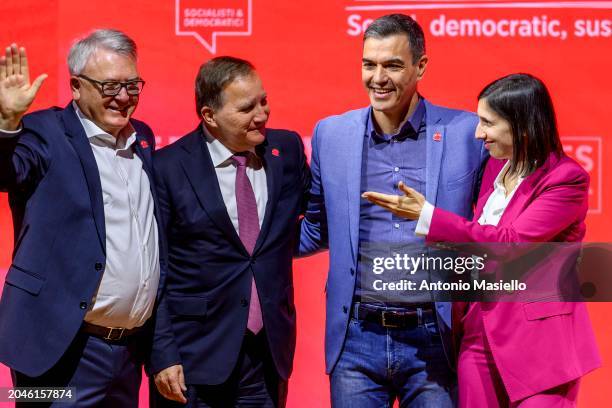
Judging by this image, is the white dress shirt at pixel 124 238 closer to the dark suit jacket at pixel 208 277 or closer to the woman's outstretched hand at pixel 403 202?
the dark suit jacket at pixel 208 277

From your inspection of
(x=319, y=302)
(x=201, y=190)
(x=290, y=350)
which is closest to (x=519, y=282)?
(x=290, y=350)

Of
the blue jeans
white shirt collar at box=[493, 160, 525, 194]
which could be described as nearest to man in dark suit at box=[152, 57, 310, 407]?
the blue jeans

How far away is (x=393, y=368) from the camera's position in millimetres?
3129

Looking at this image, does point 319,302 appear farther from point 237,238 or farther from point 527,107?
point 527,107

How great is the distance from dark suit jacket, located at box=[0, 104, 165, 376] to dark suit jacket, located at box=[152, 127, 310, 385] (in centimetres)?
28

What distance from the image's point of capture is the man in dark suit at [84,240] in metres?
2.96

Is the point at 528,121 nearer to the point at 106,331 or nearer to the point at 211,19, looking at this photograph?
the point at 106,331

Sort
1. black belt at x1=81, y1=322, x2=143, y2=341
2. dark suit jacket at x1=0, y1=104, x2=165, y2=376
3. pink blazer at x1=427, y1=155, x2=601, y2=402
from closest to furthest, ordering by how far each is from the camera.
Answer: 1. pink blazer at x1=427, y1=155, x2=601, y2=402
2. dark suit jacket at x1=0, y1=104, x2=165, y2=376
3. black belt at x1=81, y1=322, x2=143, y2=341

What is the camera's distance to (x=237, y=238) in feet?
10.4

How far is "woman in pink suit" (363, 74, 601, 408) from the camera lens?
9.30 ft

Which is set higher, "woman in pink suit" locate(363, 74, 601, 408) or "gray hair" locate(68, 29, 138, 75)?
"gray hair" locate(68, 29, 138, 75)

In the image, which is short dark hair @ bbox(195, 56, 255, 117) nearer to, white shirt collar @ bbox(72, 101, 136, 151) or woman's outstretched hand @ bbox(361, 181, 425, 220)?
white shirt collar @ bbox(72, 101, 136, 151)

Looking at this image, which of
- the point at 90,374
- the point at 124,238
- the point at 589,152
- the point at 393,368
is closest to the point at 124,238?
the point at 124,238

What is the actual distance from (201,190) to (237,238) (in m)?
0.20
